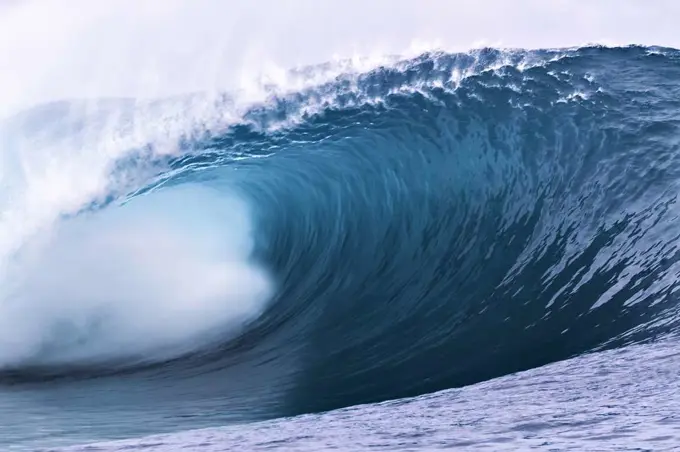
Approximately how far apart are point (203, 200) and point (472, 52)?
15.4ft

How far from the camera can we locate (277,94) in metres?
12.5

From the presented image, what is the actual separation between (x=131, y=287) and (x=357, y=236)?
2763 millimetres

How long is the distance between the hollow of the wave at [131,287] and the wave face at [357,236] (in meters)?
0.03

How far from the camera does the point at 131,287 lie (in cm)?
939

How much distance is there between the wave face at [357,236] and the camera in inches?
301

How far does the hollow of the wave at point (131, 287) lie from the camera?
8.52 meters

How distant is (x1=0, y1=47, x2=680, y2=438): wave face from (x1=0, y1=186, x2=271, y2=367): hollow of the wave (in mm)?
25

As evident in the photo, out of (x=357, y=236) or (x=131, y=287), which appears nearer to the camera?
(x=131, y=287)

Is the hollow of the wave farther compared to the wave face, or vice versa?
the hollow of the wave

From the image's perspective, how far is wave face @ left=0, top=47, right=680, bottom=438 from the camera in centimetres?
764

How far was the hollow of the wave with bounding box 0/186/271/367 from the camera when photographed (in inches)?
335

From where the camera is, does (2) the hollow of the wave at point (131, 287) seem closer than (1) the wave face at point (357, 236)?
No

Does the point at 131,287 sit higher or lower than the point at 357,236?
lower

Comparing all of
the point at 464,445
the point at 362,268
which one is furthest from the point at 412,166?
the point at 464,445
